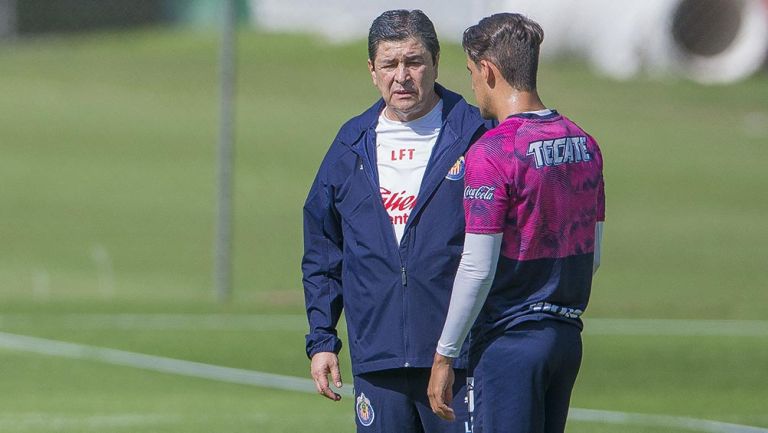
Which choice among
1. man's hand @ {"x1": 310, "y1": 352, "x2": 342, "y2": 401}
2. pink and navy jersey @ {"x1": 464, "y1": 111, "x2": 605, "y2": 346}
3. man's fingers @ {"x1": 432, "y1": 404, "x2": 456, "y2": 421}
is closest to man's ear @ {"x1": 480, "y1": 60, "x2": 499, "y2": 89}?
pink and navy jersey @ {"x1": 464, "y1": 111, "x2": 605, "y2": 346}

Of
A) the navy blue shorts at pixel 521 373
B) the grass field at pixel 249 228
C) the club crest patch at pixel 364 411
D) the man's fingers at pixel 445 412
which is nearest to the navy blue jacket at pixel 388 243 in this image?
the club crest patch at pixel 364 411

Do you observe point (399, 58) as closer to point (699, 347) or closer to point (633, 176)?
point (699, 347)

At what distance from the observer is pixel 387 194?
550cm

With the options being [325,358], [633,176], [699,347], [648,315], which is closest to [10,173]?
[633,176]

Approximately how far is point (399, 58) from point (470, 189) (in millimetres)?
819

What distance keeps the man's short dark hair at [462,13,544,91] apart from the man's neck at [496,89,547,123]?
2cm

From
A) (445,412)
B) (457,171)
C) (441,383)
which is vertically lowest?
(445,412)

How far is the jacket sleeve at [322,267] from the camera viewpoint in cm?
570

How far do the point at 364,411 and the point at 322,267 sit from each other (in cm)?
55

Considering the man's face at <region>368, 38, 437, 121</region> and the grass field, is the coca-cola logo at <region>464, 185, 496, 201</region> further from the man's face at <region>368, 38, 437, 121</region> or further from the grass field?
the grass field

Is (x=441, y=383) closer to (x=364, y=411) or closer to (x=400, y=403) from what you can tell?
(x=400, y=403)

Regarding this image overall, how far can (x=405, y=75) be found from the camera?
5488mm

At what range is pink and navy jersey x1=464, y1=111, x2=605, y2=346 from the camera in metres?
4.82

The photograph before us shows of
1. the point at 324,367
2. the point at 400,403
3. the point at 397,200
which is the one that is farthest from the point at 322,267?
the point at 400,403
